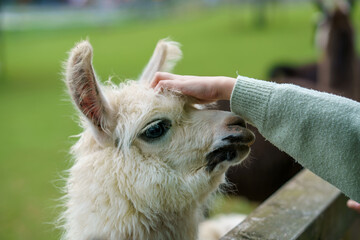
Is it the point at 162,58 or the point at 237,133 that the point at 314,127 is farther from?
the point at 162,58

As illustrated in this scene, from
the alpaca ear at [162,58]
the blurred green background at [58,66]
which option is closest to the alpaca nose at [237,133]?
the alpaca ear at [162,58]

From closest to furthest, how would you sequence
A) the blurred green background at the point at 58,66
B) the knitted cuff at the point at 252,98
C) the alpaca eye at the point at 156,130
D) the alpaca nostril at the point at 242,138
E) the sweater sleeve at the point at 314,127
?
the sweater sleeve at the point at 314,127 → the knitted cuff at the point at 252,98 → the alpaca nostril at the point at 242,138 → the alpaca eye at the point at 156,130 → the blurred green background at the point at 58,66

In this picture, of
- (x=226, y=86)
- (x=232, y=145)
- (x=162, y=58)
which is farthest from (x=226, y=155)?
(x=162, y=58)

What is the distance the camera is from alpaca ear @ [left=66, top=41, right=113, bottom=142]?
1.72 m

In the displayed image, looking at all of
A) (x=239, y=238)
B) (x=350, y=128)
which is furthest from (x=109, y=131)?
(x=350, y=128)

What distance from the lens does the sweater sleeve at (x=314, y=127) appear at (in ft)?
4.91

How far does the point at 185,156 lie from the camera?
1842 mm

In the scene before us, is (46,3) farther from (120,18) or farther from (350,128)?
(350,128)

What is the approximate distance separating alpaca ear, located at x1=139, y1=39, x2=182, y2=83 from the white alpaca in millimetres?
304

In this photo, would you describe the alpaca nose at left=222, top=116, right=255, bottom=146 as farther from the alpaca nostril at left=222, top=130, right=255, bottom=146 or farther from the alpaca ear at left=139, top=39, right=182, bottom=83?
the alpaca ear at left=139, top=39, right=182, bottom=83

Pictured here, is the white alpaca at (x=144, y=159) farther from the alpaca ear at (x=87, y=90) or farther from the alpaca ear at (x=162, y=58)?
the alpaca ear at (x=162, y=58)

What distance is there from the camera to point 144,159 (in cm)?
185

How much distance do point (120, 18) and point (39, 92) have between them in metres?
18.2

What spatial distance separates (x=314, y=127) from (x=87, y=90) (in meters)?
0.90
